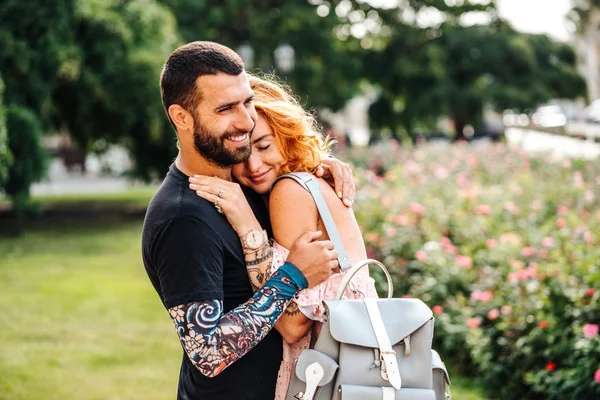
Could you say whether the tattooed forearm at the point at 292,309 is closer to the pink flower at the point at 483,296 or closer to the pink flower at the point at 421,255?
the pink flower at the point at 483,296

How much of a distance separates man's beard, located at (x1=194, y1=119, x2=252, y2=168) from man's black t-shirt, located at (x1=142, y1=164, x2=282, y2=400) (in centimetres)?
11

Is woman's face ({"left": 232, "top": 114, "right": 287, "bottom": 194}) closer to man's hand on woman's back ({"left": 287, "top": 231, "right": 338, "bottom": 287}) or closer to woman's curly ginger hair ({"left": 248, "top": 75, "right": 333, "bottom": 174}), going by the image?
woman's curly ginger hair ({"left": 248, "top": 75, "right": 333, "bottom": 174})

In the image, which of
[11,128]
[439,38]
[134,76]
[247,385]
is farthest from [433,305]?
[439,38]

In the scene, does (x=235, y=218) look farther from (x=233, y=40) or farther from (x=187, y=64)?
(x=233, y=40)

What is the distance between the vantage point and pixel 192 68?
2.13 m

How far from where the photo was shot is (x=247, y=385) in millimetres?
2254

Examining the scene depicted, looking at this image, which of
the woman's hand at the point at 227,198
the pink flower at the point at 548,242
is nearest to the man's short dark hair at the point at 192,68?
the woman's hand at the point at 227,198

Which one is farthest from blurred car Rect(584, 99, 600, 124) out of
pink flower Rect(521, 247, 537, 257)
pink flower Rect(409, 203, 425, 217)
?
pink flower Rect(521, 247, 537, 257)

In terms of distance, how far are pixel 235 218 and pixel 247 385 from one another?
0.51m

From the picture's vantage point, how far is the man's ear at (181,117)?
2174 mm

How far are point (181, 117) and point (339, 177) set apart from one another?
64 cm

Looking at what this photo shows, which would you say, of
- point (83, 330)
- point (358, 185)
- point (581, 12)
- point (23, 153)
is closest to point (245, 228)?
point (83, 330)

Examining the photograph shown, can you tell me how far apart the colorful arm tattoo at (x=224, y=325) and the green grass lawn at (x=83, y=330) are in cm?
347

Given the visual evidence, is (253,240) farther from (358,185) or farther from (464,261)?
(358,185)
